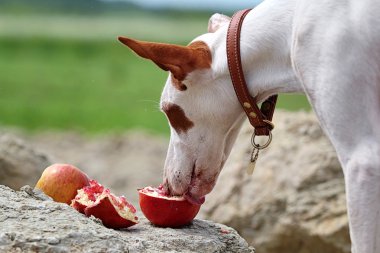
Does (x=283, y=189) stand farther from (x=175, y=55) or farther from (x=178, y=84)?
(x=175, y=55)

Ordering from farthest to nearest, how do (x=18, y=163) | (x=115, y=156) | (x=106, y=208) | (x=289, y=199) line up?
1. (x=115, y=156)
2. (x=18, y=163)
3. (x=289, y=199)
4. (x=106, y=208)

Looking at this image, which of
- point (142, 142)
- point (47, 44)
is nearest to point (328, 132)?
point (142, 142)

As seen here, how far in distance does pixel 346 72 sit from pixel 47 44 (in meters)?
45.8

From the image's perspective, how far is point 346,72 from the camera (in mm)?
4582

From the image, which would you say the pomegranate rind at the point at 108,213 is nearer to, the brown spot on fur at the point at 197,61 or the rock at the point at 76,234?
the rock at the point at 76,234

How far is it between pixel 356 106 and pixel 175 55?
3.36 ft

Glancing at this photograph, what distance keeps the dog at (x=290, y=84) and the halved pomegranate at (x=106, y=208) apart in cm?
37

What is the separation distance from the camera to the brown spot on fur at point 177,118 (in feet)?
17.6

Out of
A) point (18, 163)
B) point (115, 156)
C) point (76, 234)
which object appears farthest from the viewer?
point (115, 156)

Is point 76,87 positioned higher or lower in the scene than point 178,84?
lower

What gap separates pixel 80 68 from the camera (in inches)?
1490

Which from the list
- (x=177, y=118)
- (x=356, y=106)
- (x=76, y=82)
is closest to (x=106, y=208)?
(x=177, y=118)

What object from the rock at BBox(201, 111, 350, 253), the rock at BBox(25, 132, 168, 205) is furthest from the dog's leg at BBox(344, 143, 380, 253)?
the rock at BBox(25, 132, 168, 205)

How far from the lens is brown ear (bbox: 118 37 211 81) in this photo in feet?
16.3
